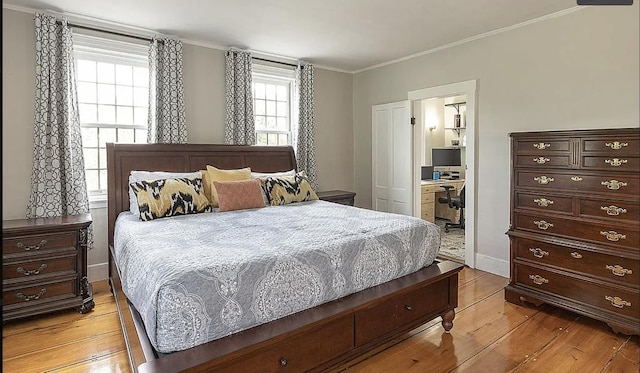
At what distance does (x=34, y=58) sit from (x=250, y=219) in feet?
7.76

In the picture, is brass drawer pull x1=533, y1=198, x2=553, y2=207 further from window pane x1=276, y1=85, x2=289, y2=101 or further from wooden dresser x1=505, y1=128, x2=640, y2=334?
window pane x1=276, y1=85, x2=289, y2=101

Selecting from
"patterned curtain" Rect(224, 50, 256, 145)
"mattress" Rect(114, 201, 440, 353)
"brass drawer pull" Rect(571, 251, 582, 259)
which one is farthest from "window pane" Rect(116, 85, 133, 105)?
"brass drawer pull" Rect(571, 251, 582, 259)

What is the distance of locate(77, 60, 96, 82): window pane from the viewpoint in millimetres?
3480

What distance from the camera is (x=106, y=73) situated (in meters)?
3.62

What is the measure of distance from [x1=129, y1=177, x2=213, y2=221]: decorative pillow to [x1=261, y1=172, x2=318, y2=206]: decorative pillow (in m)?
0.61

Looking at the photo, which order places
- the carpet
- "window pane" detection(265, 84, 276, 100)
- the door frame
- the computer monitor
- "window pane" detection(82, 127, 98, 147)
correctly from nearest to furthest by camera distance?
1. "window pane" detection(82, 127, 98, 147)
2. the door frame
3. the carpet
4. "window pane" detection(265, 84, 276, 100)
5. the computer monitor

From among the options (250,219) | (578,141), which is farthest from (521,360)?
(250,219)

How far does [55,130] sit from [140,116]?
0.81m

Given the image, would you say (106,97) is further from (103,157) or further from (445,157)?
(445,157)

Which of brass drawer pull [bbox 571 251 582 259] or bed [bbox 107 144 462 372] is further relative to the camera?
brass drawer pull [bbox 571 251 582 259]

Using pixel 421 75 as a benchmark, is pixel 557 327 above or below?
below

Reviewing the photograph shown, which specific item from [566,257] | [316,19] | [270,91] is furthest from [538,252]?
[270,91]

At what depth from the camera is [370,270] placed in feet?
7.32

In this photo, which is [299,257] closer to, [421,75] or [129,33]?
[129,33]
